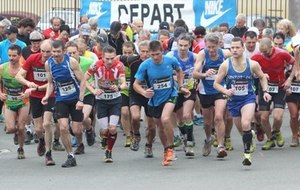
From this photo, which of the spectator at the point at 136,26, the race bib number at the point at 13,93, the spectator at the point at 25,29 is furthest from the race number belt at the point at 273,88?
the spectator at the point at 136,26

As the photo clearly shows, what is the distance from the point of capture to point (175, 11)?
24.1 metres

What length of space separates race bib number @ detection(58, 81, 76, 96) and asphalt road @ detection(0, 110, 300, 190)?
1070mm

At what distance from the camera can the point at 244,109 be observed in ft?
47.3

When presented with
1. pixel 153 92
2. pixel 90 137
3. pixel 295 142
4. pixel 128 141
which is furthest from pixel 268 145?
pixel 90 137

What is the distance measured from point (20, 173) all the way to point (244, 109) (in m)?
3.27

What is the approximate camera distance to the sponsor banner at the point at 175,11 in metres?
23.5

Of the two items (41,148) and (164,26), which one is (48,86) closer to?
(41,148)

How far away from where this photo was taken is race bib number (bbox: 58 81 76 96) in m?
14.6

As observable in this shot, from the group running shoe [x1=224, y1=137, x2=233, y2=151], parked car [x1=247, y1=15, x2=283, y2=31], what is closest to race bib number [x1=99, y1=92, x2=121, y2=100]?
running shoe [x1=224, y1=137, x2=233, y2=151]

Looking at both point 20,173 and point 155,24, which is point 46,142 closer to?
point 20,173

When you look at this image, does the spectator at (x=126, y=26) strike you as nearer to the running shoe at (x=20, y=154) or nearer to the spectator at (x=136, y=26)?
the spectator at (x=136, y=26)

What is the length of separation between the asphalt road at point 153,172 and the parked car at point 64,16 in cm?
1109

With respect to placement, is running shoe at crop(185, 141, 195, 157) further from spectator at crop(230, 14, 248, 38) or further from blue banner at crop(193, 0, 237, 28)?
blue banner at crop(193, 0, 237, 28)

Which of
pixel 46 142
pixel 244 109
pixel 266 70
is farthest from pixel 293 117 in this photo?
pixel 46 142
